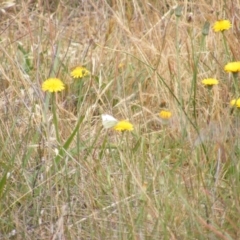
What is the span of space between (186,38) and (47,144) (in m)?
0.79

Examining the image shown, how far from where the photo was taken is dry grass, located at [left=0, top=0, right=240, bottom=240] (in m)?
1.57

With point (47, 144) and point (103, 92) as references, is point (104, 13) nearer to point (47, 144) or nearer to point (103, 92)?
point (103, 92)

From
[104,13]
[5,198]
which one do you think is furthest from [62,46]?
[5,198]

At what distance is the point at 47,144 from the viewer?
1.87m

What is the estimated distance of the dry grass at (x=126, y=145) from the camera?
1.57 m

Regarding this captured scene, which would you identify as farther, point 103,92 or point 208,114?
point 103,92

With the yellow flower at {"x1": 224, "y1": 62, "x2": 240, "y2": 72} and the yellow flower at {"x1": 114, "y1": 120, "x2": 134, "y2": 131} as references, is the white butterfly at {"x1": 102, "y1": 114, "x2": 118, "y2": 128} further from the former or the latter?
the yellow flower at {"x1": 224, "y1": 62, "x2": 240, "y2": 72}

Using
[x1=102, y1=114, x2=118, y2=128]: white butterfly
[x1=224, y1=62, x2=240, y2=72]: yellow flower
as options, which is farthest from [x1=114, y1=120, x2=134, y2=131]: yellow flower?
[x1=224, y1=62, x2=240, y2=72]: yellow flower

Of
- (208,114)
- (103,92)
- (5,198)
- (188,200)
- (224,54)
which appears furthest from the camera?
(224,54)

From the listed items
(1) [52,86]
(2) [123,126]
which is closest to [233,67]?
(2) [123,126]

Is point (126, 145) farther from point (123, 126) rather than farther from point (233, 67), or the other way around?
point (233, 67)

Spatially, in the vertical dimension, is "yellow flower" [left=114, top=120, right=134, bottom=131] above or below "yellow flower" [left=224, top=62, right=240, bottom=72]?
below

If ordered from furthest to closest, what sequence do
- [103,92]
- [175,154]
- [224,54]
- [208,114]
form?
[224,54]
[103,92]
[208,114]
[175,154]

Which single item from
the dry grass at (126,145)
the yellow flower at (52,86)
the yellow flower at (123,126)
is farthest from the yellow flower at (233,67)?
the yellow flower at (52,86)
